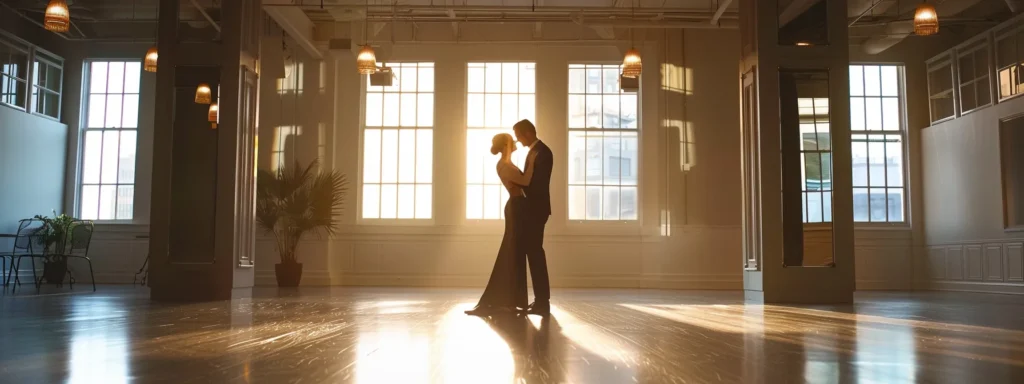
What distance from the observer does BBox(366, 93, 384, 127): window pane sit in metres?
13.1

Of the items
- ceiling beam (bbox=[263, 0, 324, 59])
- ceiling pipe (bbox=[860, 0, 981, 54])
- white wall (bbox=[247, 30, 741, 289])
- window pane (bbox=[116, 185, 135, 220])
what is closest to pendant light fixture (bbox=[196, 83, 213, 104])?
ceiling beam (bbox=[263, 0, 324, 59])

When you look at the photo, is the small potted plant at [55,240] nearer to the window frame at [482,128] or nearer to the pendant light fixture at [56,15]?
the pendant light fixture at [56,15]

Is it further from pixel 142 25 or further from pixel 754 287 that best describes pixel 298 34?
pixel 754 287

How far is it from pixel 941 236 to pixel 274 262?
405 inches

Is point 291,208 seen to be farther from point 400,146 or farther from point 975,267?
point 975,267

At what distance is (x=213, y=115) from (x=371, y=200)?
551 centimetres

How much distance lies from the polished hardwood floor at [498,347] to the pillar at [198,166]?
72.2 inches

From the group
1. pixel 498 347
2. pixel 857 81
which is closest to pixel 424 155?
pixel 857 81

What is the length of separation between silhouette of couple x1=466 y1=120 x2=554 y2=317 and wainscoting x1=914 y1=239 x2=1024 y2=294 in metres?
8.40

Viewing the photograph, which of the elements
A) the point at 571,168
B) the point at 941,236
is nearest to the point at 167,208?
the point at 571,168

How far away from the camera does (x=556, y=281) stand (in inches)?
498

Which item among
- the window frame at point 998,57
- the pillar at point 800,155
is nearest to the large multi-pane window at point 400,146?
A: the pillar at point 800,155

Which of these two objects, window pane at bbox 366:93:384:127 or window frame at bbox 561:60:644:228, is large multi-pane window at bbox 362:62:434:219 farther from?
window frame at bbox 561:60:644:228

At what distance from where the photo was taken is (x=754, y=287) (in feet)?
25.5
